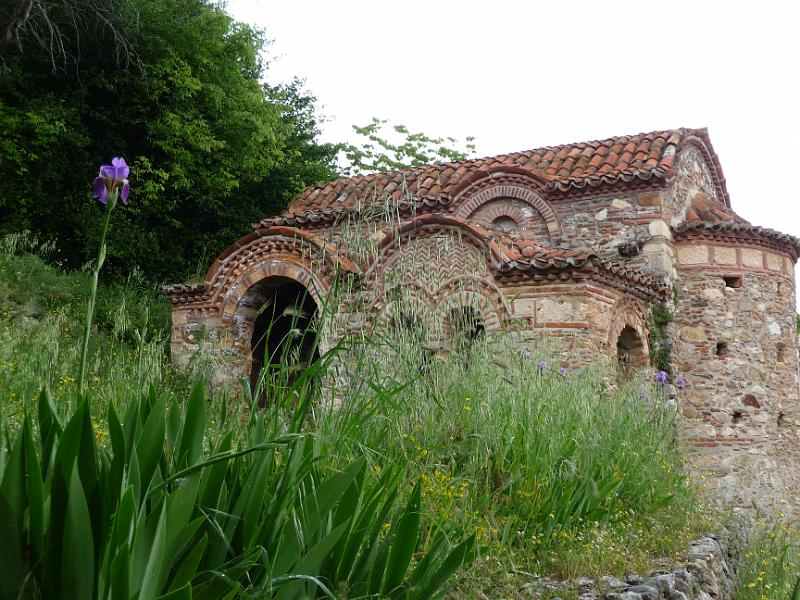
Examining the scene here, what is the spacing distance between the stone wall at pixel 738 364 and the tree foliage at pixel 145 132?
914 cm

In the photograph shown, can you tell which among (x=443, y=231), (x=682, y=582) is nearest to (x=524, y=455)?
(x=682, y=582)

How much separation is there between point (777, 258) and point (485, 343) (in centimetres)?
883

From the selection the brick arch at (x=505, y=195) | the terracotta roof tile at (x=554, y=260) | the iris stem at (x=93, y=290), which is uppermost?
the brick arch at (x=505, y=195)

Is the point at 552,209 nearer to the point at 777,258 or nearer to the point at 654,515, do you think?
the point at 777,258

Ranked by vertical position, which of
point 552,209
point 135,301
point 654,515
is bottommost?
point 654,515

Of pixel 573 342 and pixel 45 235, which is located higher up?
pixel 45 235

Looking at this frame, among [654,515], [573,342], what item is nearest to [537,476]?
[654,515]

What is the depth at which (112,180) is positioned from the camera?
2.48 metres

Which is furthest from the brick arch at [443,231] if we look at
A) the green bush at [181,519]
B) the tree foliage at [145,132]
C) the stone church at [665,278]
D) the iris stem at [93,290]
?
the iris stem at [93,290]

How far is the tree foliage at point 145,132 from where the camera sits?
50.1ft

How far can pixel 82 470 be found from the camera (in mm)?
2352

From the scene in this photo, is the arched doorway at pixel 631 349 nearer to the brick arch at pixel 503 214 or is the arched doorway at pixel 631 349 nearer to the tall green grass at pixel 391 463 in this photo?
the brick arch at pixel 503 214

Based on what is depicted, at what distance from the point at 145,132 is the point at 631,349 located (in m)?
11.6

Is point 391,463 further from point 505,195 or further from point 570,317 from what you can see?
point 505,195
